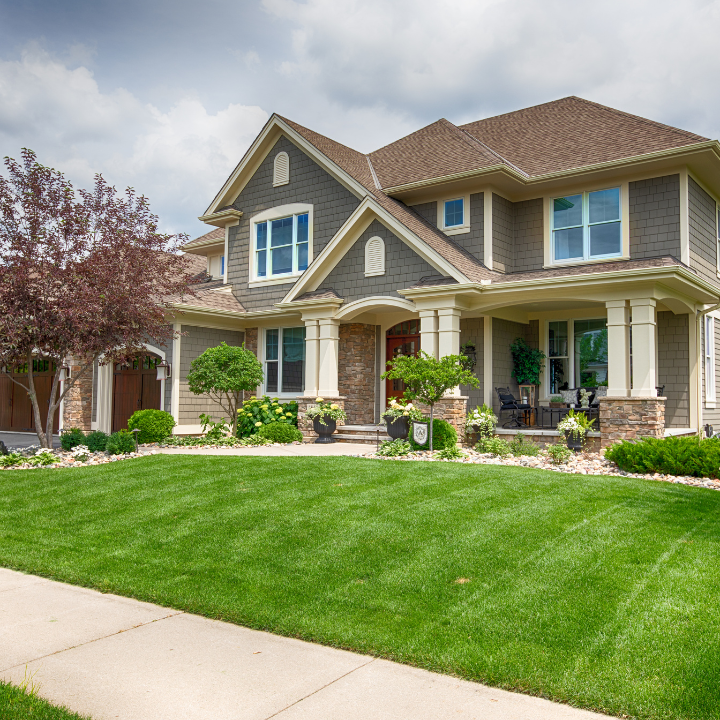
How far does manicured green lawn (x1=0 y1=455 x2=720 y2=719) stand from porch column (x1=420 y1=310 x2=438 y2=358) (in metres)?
4.92

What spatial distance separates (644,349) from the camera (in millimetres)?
12672

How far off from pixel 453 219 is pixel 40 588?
1334cm

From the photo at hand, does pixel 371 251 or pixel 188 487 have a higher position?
pixel 371 251

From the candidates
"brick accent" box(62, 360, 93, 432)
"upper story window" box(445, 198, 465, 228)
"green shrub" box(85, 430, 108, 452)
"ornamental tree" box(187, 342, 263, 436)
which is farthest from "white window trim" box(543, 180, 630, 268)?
"brick accent" box(62, 360, 93, 432)

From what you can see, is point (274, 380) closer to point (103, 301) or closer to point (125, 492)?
point (103, 301)

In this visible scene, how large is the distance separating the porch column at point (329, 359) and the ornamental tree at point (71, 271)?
4.28 meters

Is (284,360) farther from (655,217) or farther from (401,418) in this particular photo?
(655,217)

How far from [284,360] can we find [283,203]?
4.49 meters

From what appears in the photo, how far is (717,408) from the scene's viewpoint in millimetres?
16656

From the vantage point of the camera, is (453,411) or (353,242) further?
(353,242)

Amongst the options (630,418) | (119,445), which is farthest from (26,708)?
(630,418)

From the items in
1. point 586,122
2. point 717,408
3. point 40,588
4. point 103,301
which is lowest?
point 40,588

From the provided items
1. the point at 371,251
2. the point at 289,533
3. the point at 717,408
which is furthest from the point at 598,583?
the point at 717,408

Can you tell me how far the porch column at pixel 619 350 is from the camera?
42.1ft
